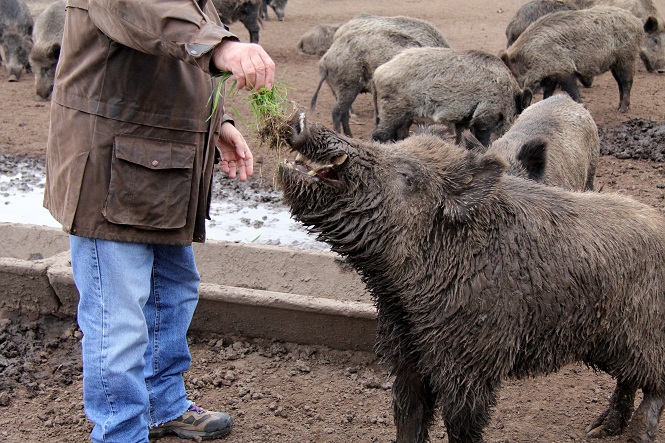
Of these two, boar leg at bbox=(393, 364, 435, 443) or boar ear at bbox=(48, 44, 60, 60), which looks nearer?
boar leg at bbox=(393, 364, 435, 443)

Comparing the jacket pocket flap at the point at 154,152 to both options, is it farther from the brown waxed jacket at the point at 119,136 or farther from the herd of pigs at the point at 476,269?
the herd of pigs at the point at 476,269

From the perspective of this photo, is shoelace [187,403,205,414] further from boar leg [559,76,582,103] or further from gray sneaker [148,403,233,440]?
boar leg [559,76,582,103]

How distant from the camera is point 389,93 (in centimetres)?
889

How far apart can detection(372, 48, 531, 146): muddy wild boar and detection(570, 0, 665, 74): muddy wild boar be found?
547cm

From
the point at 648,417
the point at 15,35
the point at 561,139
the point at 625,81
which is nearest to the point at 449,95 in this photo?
the point at 561,139

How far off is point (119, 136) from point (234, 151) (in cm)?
68

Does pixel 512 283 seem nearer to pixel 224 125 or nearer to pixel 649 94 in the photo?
pixel 224 125

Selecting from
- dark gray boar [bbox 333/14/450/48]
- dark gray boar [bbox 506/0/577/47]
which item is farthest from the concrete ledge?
dark gray boar [bbox 506/0/577/47]

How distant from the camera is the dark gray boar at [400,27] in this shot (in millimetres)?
10469

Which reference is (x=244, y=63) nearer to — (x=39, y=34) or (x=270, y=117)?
(x=270, y=117)

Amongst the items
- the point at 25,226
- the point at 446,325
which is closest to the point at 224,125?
the point at 446,325

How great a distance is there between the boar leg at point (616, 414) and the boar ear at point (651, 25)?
36.8ft

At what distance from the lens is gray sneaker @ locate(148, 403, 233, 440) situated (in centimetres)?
382

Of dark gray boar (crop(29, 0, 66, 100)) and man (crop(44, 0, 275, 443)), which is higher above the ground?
man (crop(44, 0, 275, 443))
